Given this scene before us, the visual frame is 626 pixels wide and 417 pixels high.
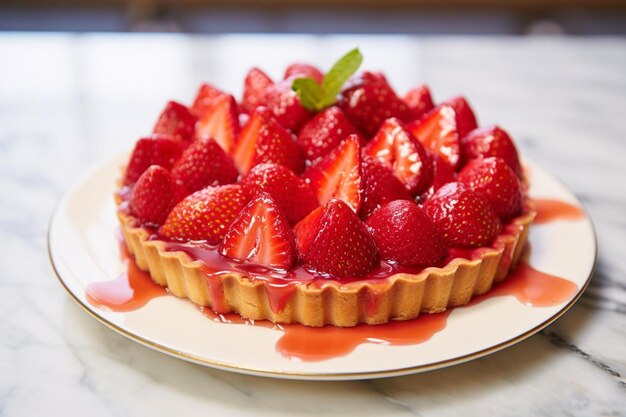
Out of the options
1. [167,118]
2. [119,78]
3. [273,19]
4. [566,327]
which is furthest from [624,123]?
[273,19]

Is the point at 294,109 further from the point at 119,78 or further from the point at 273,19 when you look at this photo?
the point at 273,19

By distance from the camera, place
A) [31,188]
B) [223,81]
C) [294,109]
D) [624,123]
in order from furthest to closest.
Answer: [223,81]
[624,123]
[31,188]
[294,109]

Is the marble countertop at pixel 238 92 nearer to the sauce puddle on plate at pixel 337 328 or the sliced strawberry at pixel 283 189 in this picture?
the sauce puddle on plate at pixel 337 328

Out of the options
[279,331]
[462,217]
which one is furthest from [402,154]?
[279,331]


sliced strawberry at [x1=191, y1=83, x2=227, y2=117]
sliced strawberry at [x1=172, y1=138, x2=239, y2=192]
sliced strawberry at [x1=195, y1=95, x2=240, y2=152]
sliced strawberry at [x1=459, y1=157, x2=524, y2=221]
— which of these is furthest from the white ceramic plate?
sliced strawberry at [x1=191, y1=83, x2=227, y2=117]

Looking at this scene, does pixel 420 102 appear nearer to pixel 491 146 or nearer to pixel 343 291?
pixel 491 146

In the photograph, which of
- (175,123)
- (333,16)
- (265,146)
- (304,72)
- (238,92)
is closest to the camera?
(265,146)
